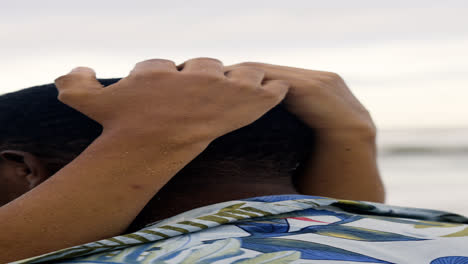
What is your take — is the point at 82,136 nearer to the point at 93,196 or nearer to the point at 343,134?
the point at 93,196

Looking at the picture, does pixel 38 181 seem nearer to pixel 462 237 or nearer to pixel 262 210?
pixel 262 210

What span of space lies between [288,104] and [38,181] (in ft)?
1.89

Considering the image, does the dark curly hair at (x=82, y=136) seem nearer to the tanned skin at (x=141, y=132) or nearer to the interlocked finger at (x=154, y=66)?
the tanned skin at (x=141, y=132)

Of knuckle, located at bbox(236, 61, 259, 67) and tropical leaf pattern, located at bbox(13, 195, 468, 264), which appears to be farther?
knuckle, located at bbox(236, 61, 259, 67)

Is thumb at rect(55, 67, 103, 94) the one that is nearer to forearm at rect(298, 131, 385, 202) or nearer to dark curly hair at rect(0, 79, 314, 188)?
dark curly hair at rect(0, 79, 314, 188)

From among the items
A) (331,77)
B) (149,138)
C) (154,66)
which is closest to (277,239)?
(149,138)

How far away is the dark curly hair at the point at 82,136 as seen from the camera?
150 centimetres

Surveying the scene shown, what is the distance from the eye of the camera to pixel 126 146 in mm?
1323

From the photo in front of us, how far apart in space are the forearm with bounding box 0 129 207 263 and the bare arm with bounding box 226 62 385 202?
35 centimetres

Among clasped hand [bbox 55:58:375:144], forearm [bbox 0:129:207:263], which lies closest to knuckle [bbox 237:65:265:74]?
clasped hand [bbox 55:58:375:144]

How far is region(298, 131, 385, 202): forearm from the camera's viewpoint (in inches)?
65.1

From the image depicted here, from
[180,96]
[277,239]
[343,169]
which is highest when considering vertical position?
[180,96]

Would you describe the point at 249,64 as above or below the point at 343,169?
above

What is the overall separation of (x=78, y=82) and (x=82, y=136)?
12cm
